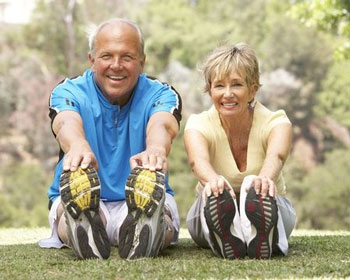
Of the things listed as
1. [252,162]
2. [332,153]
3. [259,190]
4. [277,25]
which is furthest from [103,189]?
[277,25]

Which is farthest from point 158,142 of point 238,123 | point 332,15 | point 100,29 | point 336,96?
point 336,96

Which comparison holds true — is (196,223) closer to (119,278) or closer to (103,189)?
(103,189)

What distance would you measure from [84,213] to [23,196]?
20735 mm

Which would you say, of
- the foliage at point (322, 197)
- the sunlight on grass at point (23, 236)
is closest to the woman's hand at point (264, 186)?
the sunlight on grass at point (23, 236)

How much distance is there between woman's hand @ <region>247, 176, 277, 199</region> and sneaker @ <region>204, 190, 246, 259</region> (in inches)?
4.5

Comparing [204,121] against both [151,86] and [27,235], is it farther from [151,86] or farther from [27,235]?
[27,235]

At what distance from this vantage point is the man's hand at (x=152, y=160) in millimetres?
3234

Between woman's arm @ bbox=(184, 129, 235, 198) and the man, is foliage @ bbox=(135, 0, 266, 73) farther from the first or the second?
woman's arm @ bbox=(184, 129, 235, 198)

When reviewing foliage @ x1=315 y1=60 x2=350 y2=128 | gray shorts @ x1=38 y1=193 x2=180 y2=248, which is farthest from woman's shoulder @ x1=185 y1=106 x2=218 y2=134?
foliage @ x1=315 y1=60 x2=350 y2=128

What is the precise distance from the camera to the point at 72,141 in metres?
3.36

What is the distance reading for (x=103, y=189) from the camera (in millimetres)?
3918

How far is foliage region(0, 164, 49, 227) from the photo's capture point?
67.2 ft

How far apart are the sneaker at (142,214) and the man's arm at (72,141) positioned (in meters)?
0.21

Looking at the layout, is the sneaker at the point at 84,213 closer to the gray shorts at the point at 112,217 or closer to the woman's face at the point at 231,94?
the gray shorts at the point at 112,217
